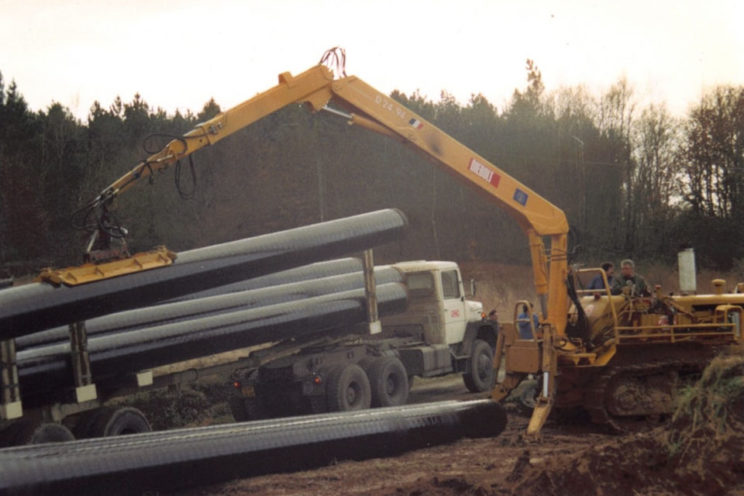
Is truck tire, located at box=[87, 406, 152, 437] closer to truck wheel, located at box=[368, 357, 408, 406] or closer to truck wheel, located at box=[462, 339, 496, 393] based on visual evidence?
truck wheel, located at box=[368, 357, 408, 406]

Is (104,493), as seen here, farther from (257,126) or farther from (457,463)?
(257,126)

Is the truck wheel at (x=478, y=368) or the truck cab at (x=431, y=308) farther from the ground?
the truck cab at (x=431, y=308)

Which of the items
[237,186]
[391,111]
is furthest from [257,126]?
[391,111]

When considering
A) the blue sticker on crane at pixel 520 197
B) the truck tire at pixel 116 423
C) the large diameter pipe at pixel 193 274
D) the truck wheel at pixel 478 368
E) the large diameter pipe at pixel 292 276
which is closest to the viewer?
the large diameter pipe at pixel 193 274

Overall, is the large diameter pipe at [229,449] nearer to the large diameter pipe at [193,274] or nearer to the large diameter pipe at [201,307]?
the large diameter pipe at [193,274]

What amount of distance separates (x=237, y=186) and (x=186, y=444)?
28243 mm

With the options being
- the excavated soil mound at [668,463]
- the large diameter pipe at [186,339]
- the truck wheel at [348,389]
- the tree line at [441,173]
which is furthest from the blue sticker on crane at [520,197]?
the tree line at [441,173]

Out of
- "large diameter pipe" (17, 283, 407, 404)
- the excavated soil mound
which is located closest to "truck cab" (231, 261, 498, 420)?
"large diameter pipe" (17, 283, 407, 404)

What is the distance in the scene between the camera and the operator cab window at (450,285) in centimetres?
1722

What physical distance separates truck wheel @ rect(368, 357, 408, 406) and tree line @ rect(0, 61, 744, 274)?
17161 millimetres

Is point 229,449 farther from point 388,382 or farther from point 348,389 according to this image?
point 388,382

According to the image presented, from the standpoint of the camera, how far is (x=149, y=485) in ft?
28.1

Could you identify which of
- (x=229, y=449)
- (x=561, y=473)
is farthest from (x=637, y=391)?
(x=229, y=449)

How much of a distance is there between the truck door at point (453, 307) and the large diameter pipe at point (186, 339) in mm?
1999
